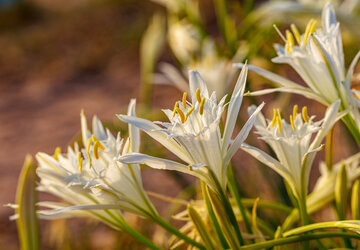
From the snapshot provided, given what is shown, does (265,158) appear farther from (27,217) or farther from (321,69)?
(27,217)

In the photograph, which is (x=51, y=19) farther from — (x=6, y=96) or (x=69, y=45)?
(x=6, y=96)

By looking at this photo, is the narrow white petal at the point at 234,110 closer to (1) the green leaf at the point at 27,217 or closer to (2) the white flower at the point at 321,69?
(2) the white flower at the point at 321,69

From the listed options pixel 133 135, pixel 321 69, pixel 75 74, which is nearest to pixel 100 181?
pixel 133 135

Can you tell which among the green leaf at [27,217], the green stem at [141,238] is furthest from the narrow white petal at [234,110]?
the green leaf at [27,217]

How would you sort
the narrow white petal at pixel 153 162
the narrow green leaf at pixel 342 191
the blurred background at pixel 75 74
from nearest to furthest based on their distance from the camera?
1. the narrow white petal at pixel 153 162
2. the narrow green leaf at pixel 342 191
3. the blurred background at pixel 75 74

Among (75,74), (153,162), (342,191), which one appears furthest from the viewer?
(75,74)
